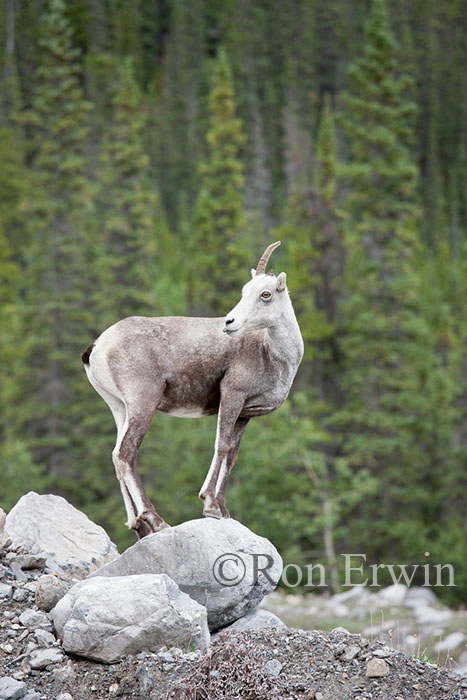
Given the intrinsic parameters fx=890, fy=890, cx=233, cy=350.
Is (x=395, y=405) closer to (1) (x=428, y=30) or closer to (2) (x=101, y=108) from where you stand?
(2) (x=101, y=108)

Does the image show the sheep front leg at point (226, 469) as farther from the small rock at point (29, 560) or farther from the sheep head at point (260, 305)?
the small rock at point (29, 560)

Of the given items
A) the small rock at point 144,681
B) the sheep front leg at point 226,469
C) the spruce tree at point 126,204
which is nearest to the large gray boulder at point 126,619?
the small rock at point 144,681

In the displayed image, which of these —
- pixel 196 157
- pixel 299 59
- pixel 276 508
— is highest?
pixel 299 59

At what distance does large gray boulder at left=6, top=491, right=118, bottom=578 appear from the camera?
973 centimetres

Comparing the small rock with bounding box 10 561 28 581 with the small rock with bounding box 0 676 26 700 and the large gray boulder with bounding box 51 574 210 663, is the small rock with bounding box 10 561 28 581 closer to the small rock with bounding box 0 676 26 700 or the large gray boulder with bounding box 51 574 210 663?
the large gray boulder with bounding box 51 574 210 663

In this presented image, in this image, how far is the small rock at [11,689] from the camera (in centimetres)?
725

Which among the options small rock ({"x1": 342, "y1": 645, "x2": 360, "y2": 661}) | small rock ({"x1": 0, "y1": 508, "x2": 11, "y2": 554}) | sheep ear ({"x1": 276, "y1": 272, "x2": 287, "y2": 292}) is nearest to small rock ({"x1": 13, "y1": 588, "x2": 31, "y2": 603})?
small rock ({"x1": 0, "y1": 508, "x2": 11, "y2": 554})

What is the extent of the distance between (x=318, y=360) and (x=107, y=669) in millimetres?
33984

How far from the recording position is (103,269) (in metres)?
39.8

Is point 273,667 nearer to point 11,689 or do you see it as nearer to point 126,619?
point 126,619

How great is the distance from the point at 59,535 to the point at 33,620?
6.42 ft

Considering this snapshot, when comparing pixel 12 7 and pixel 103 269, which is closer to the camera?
pixel 103 269

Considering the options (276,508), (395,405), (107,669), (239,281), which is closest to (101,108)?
(239,281)

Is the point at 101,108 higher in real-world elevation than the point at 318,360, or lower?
higher
